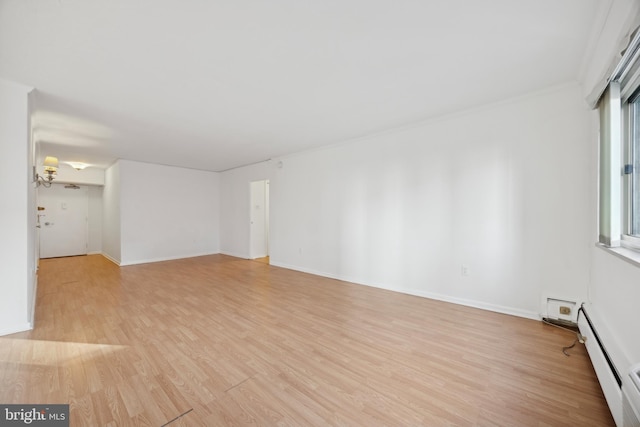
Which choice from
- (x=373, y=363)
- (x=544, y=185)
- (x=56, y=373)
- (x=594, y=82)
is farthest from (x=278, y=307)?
(x=594, y=82)

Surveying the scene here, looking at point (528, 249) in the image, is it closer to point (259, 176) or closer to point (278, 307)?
point (278, 307)

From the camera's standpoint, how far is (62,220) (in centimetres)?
711

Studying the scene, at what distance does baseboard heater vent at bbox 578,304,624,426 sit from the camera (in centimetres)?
139

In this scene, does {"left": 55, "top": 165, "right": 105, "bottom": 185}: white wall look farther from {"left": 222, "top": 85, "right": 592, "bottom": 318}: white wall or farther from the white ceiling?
{"left": 222, "top": 85, "right": 592, "bottom": 318}: white wall

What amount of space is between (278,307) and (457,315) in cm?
216

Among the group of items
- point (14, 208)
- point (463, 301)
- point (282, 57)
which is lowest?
point (463, 301)

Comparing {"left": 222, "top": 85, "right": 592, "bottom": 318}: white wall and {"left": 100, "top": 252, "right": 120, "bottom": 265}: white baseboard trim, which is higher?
{"left": 222, "top": 85, "right": 592, "bottom": 318}: white wall

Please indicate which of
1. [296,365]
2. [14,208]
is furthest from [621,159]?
[14,208]

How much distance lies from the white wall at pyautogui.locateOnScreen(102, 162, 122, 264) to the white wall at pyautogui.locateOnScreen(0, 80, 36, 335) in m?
3.69

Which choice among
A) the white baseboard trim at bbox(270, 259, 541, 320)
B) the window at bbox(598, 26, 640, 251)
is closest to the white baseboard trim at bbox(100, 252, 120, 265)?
the white baseboard trim at bbox(270, 259, 541, 320)

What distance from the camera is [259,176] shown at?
6.33 m

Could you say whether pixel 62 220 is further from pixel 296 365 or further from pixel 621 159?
pixel 621 159

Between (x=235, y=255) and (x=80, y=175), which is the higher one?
(x=80, y=175)

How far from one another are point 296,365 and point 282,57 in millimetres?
2522
